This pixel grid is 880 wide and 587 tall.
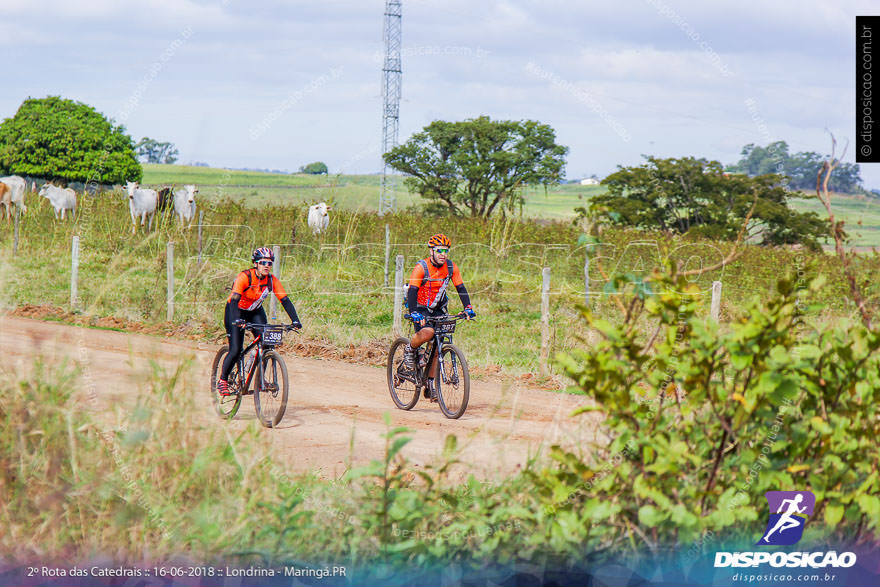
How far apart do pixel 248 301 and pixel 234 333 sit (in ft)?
1.37

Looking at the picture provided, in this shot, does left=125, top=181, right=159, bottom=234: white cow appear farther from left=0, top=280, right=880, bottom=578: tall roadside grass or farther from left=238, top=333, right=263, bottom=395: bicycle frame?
left=0, top=280, right=880, bottom=578: tall roadside grass

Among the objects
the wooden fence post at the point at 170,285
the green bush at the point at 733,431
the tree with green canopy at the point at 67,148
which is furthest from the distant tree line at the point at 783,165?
the tree with green canopy at the point at 67,148

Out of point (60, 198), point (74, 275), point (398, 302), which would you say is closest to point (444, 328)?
point (398, 302)

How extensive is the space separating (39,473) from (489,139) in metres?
42.8

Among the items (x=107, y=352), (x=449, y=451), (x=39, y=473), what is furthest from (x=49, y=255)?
(x=449, y=451)

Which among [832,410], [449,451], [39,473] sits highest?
[832,410]

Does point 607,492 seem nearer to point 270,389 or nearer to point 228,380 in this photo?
point 270,389

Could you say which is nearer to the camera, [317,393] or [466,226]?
[317,393]

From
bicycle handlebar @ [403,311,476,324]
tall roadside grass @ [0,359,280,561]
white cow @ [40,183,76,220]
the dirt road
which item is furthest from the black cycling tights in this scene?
white cow @ [40,183,76,220]

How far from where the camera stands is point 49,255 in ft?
77.1

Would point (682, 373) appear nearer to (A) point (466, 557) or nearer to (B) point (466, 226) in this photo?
(A) point (466, 557)

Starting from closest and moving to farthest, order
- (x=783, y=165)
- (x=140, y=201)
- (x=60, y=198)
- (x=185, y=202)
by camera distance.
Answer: (x=185, y=202), (x=140, y=201), (x=60, y=198), (x=783, y=165)

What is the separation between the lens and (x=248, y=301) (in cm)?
926

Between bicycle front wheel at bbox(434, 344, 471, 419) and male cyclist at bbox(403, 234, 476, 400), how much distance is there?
5.9 inches
